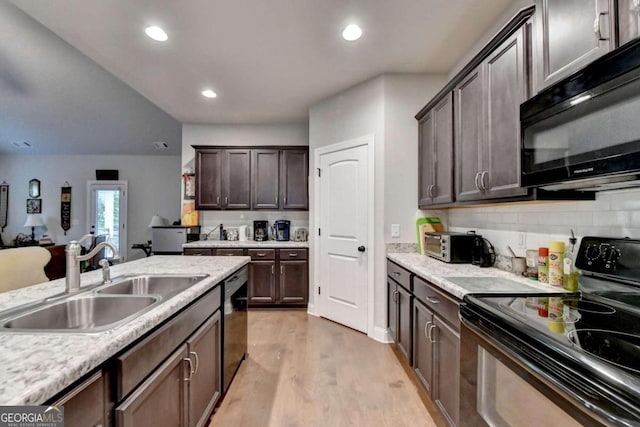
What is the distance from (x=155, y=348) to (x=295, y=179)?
11.4ft

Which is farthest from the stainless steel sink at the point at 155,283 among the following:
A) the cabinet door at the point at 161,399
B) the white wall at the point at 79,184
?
the white wall at the point at 79,184

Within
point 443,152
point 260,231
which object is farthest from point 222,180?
point 443,152

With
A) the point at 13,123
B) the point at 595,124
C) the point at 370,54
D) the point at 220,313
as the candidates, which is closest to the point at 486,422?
the point at 595,124

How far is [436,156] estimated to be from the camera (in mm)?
2611

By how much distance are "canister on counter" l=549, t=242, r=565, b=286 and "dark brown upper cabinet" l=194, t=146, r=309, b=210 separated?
3205 millimetres

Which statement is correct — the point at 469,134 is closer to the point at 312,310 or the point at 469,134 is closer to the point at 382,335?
the point at 382,335

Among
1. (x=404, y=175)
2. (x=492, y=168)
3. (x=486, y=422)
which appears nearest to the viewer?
(x=486, y=422)

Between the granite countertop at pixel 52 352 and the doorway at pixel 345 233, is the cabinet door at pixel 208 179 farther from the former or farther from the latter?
the granite countertop at pixel 52 352

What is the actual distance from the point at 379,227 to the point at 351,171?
74 cm

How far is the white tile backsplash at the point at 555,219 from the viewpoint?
1.34 meters

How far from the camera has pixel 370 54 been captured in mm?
2725

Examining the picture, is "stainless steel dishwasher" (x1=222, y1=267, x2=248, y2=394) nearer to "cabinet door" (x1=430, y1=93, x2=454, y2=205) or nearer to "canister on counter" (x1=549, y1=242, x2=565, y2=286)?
"cabinet door" (x1=430, y1=93, x2=454, y2=205)

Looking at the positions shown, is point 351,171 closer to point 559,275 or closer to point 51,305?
point 559,275

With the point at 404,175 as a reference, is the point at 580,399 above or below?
below
